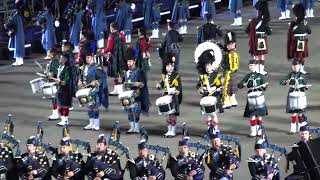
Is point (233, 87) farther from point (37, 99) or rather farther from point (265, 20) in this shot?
point (37, 99)

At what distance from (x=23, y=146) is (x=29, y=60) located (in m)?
9.74

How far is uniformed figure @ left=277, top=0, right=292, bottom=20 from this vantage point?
32.3 m

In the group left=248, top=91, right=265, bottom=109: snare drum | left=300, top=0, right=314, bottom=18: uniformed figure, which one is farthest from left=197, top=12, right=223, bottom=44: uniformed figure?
left=300, top=0, right=314, bottom=18: uniformed figure

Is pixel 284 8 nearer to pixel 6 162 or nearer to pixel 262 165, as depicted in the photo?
pixel 262 165

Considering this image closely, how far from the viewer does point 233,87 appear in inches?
889

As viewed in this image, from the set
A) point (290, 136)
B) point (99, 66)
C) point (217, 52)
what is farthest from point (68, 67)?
point (290, 136)

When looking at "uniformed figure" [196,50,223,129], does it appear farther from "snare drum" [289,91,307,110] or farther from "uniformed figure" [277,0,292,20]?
"uniformed figure" [277,0,292,20]

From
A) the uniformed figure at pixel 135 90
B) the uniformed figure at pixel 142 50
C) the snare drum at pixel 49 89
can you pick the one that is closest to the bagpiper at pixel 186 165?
the uniformed figure at pixel 135 90

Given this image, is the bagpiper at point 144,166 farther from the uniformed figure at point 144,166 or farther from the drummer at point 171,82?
the drummer at point 171,82

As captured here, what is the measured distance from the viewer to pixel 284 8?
1283 inches

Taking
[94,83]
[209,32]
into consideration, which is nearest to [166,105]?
[94,83]

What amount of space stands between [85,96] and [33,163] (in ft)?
14.6

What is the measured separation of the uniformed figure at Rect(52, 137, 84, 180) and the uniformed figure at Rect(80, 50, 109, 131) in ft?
14.9

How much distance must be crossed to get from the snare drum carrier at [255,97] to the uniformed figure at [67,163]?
468 cm
